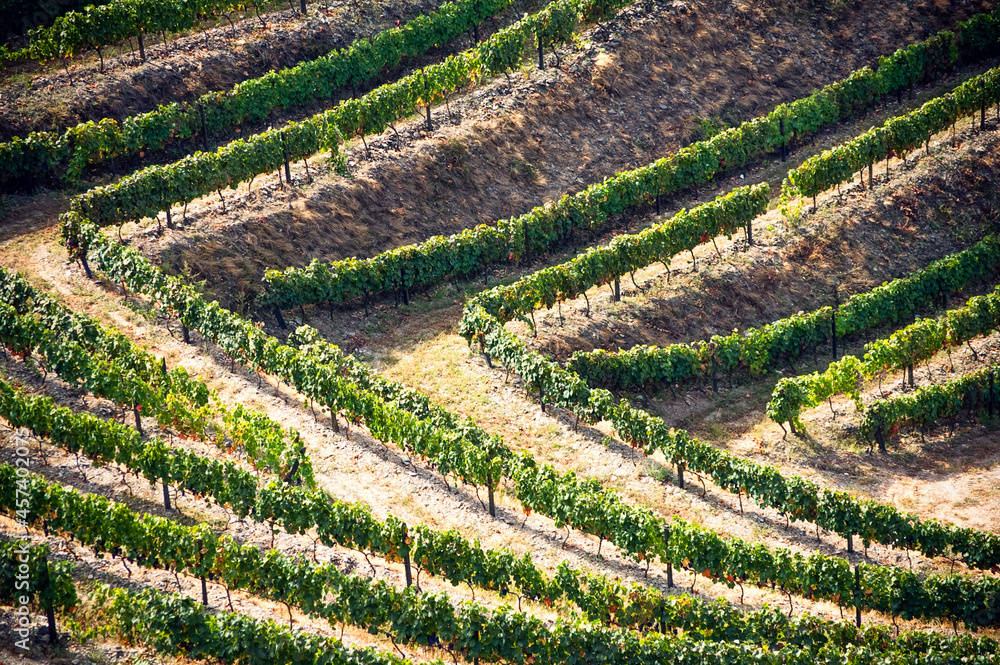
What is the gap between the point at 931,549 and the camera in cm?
3048

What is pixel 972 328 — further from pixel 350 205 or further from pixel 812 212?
pixel 350 205

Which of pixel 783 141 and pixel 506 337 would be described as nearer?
pixel 506 337

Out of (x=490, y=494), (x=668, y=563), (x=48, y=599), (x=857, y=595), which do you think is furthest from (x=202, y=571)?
(x=857, y=595)

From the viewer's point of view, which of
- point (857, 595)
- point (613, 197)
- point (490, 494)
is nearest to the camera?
point (857, 595)

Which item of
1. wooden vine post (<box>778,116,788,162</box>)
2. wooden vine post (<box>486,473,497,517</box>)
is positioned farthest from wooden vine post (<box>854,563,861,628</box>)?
wooden vine post (<box>778,116,788,162</box>)

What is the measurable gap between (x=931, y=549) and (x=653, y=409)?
1077cm

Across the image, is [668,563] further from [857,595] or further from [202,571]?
[202,571]

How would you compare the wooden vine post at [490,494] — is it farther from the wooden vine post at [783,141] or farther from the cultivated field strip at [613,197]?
the wooden vine post at [783,141]

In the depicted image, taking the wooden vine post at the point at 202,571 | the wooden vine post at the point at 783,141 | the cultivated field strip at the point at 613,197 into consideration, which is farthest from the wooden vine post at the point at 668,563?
the wooden vine post at the point at 783,141

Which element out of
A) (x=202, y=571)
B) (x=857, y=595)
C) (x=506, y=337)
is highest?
(x=506, y=337)

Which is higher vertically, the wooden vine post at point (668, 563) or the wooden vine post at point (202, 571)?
the wooden vine post at point (202, 571)

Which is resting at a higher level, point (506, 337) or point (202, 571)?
point (506, 337)

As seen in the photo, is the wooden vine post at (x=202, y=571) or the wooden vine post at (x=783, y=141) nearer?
the wooden vine post at (x=202, y=571)

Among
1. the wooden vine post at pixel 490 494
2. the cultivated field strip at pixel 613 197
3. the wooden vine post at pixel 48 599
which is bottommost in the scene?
the wooden vine post at pixel 490 494
